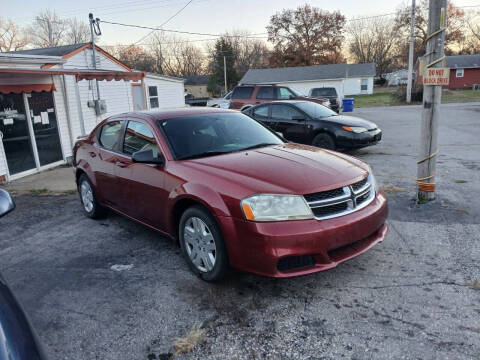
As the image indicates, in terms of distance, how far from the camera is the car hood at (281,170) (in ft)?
10.8

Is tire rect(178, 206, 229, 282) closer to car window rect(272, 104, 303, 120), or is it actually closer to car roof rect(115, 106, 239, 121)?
car roof rect(115, 106, 239, 121)

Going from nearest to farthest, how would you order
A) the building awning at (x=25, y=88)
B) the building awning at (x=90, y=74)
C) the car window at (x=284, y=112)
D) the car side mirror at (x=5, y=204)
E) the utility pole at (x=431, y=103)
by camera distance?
the car side mirror at (x=5, y=204) < the utility pole at (x=431, y=103) < the building awning at (x=25, y=88) < the building awning at (x=90, y=74) < the car window at (x=284, y=112)

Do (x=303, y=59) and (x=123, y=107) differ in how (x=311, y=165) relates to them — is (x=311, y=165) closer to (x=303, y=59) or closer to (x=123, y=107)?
(x=123, y=107)

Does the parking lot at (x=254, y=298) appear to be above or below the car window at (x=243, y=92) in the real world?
below

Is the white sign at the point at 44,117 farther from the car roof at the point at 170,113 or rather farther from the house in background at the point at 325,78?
the house in background at the point at 325,78

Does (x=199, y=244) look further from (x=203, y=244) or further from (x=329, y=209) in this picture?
(x=329, y=209)

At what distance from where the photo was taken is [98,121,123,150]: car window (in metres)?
5.01

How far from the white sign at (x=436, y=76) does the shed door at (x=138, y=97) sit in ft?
46.5

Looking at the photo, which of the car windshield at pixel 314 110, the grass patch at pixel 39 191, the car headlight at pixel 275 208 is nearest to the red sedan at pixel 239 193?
the car headlight at pixel 275 208

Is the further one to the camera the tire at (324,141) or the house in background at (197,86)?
the house in background at (197,86)

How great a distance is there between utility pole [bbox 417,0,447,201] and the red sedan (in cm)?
195

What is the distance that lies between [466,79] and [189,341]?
183ft

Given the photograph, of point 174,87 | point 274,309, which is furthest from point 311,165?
point 174,87

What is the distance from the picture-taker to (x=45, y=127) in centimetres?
1043
